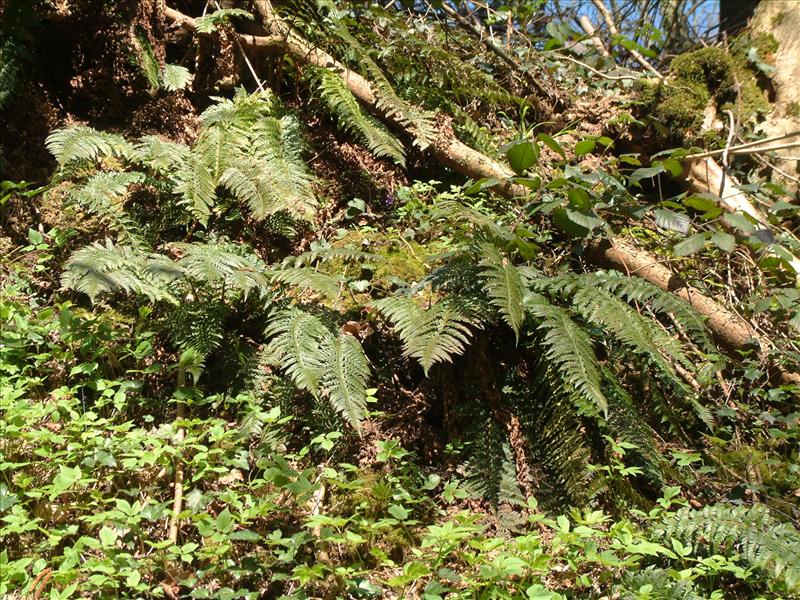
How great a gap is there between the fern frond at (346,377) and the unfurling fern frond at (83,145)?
72.0 inches

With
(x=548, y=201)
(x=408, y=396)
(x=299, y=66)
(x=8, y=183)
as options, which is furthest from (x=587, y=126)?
(x=8, y=183)

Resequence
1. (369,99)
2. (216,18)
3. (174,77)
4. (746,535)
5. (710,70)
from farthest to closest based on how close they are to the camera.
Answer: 1. (710,70)
2. (369,99)
3. (216,18)
4. (174,77)
5. (746,535)

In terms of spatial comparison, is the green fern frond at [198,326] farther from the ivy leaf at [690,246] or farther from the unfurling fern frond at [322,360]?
the ivy leaf at [690,246]

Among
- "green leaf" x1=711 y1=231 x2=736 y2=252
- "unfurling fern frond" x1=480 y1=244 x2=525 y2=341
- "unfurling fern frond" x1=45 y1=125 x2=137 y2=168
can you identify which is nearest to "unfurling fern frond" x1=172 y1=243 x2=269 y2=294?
"unfurling fern frond" x1=45 y1=125 x2=137 y2=168

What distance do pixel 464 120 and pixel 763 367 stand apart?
2770 mm

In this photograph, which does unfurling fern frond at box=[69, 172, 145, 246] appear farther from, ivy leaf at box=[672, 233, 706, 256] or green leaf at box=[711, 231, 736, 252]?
green leaf at box=[711, 231, 736, 252]

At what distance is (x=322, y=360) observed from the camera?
10.1 feet

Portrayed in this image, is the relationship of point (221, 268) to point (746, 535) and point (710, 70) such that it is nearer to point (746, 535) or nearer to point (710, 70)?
point (746, 535)

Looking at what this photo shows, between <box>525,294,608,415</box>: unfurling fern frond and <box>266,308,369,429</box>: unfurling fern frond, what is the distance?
0.90 m

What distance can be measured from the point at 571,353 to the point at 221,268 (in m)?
1.73

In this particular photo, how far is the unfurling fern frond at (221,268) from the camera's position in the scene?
3133 millimetres

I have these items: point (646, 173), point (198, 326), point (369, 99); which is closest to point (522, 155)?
point (646, 173)

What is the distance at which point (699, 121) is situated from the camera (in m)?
5.25

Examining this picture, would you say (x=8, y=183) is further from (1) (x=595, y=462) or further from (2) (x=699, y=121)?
(2) (x=699, y=121)
